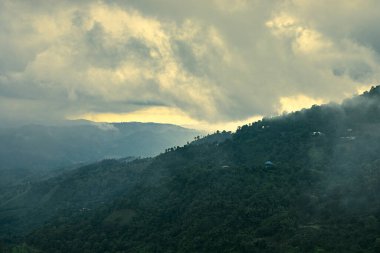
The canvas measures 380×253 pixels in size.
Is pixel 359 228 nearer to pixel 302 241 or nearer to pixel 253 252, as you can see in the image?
pixel 302 241

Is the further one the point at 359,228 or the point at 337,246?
the point at 359,228

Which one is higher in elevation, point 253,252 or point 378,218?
point 378,218

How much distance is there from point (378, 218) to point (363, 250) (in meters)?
28.6

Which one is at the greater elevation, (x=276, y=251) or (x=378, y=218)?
(x=378, y=218)

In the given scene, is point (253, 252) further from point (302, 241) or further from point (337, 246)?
point (337, 246)

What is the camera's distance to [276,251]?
191000 millimetres

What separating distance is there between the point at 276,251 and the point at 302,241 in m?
10.8

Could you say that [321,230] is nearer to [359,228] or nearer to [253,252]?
[359,228]

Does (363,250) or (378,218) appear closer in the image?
(363,250)

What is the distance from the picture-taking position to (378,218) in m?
199

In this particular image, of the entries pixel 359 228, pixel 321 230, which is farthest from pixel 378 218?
pixel 321 230

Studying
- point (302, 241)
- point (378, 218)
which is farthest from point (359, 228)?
point (302, 241)

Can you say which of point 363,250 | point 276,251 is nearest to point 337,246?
point 363,250

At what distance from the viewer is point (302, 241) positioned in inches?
7456
